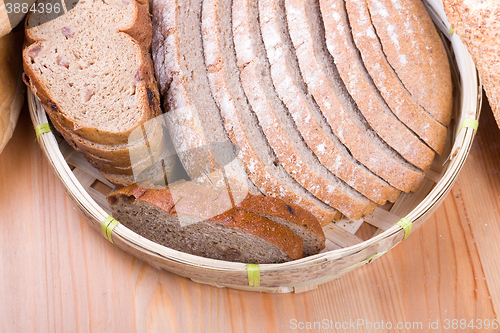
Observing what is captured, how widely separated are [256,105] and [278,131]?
0.15 m

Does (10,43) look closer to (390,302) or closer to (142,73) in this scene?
(142,73)

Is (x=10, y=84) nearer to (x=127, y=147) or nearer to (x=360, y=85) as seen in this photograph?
(x=127, y=147)

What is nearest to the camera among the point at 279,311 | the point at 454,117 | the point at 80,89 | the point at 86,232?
the point at 80,89

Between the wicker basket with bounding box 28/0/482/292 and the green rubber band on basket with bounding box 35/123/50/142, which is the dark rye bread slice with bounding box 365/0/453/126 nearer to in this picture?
the wicker basket with bounding box 28/0/482/292

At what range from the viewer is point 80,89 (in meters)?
1.75

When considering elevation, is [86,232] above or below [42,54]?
below

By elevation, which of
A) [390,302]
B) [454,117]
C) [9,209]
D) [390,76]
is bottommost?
[390,302]

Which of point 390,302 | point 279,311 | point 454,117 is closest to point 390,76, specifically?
point 454,117

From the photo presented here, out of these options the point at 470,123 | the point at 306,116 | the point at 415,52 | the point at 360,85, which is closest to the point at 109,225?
the point at 306,116

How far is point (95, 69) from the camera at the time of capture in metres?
1.77

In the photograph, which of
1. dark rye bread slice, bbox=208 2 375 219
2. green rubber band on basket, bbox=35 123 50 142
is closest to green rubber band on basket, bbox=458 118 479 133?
dark rye bread slice, bbox=208 2 375 219

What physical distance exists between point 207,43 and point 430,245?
1448 millimetres

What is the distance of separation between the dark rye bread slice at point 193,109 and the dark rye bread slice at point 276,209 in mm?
91

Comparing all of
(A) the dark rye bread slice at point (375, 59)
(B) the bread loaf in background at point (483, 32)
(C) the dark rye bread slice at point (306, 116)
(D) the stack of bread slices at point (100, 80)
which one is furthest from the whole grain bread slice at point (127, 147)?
(B) the bread loaf in background at point (483, 32)
